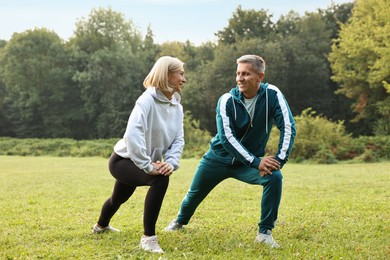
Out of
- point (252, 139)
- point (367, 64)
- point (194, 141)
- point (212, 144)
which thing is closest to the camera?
point (252, 139)

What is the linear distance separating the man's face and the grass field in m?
1.79

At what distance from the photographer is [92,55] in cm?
5234

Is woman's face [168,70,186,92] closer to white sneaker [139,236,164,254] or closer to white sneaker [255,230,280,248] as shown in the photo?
white sneaker [139,236,164,254]

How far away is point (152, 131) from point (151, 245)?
48.4 inches

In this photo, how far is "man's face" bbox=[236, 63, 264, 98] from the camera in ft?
18.7

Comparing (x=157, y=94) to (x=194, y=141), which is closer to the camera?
(x=157, y=94)

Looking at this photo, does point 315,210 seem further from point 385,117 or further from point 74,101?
point 74,101

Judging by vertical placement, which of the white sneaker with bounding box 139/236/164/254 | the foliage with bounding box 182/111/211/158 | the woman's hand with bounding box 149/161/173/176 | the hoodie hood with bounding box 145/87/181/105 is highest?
the hoodie hood with bounding box 145/87/181/105

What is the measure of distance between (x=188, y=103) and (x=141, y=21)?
16.4 meters

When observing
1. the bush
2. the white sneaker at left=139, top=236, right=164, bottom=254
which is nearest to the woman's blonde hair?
the white sneaker at left=139, top=236, right=164, bottom=254

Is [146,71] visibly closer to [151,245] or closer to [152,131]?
[152,131]

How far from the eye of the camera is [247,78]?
5691 mm

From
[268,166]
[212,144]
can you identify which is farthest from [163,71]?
[268,166]

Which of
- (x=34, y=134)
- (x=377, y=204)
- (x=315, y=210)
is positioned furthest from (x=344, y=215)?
(x=34, y=134)
